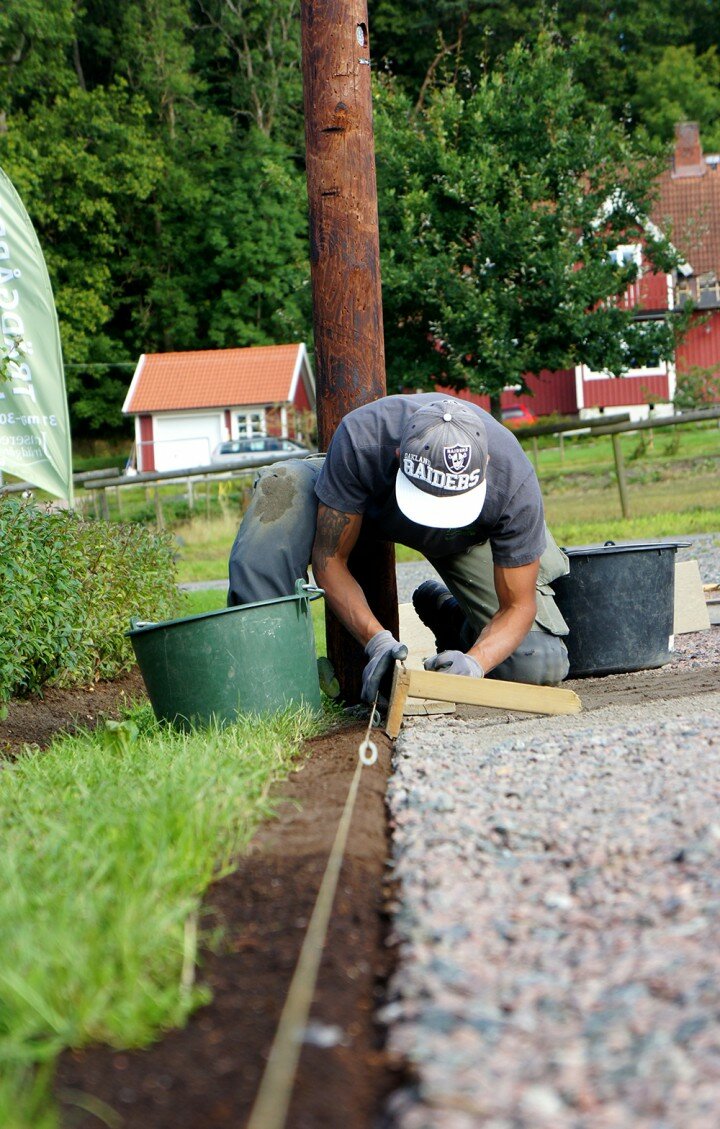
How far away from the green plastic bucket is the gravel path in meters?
0.96

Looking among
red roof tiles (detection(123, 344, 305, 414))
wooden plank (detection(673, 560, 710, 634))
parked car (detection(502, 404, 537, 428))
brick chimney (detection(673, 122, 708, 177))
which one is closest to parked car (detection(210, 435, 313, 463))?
red roof tiles (detection(123, 344, 305, 414))

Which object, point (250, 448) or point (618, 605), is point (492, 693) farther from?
point (250, 448)

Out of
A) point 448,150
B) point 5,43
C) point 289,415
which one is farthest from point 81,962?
point 5,43

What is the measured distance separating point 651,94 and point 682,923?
51894 mm

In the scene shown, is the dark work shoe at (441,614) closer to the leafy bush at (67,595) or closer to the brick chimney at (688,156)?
the leafy bush at (67,595)

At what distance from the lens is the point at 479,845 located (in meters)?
2.94

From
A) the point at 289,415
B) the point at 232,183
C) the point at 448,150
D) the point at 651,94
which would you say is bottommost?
the point at 289,415

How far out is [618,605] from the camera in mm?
6242

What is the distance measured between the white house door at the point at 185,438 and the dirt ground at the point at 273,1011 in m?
42.1

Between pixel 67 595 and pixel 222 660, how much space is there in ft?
6.77

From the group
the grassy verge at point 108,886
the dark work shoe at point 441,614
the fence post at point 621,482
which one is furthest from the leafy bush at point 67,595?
the fence post at point 621,482

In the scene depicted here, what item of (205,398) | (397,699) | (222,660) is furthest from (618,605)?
(205,398)

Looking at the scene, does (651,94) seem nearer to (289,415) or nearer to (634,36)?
(634,36)

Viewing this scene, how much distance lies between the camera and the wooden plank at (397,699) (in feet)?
14.1
